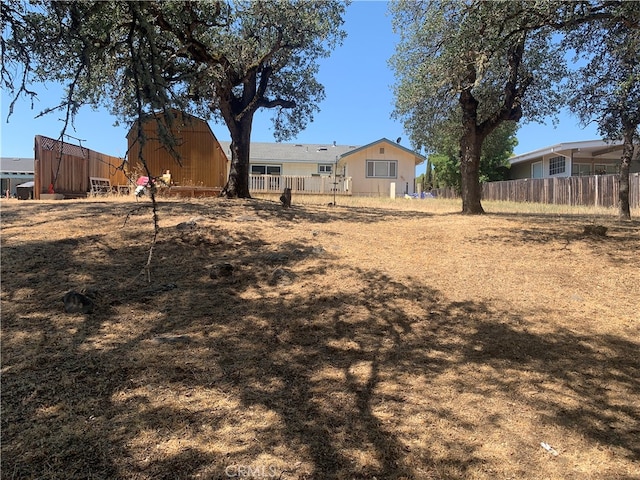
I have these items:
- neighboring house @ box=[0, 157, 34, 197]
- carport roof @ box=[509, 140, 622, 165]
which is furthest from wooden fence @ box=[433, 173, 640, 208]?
neighboring house @ box=[0, 157, 34, 197]

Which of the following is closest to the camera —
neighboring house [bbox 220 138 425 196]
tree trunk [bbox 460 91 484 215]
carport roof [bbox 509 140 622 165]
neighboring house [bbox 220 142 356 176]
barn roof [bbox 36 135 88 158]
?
tree trunk [bbox 460 91 484 215]

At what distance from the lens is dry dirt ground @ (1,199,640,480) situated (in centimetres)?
250

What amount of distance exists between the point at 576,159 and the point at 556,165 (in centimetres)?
144

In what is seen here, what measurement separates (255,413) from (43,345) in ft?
6.50

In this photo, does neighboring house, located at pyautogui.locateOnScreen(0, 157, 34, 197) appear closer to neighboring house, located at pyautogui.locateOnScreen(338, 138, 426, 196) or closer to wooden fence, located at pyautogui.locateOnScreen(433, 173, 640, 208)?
neighboring house, located at pyautogui.locateOnScreen(338, 138, 426, 196)

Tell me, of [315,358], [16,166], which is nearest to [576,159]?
[315,358]

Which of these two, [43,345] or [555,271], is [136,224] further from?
[555,271]

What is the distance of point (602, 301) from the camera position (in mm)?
5109

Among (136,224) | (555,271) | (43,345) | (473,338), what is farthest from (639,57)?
(43,345)

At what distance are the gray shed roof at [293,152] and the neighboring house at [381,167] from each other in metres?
1.43

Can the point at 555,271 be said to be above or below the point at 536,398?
above

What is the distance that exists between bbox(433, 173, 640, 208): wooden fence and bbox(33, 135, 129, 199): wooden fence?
62.3ft

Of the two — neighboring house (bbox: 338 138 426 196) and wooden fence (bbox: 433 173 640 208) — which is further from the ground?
neighboring house (bbox: 338 138 426 196)

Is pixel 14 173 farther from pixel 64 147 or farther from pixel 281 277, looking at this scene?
pixel 281 277
